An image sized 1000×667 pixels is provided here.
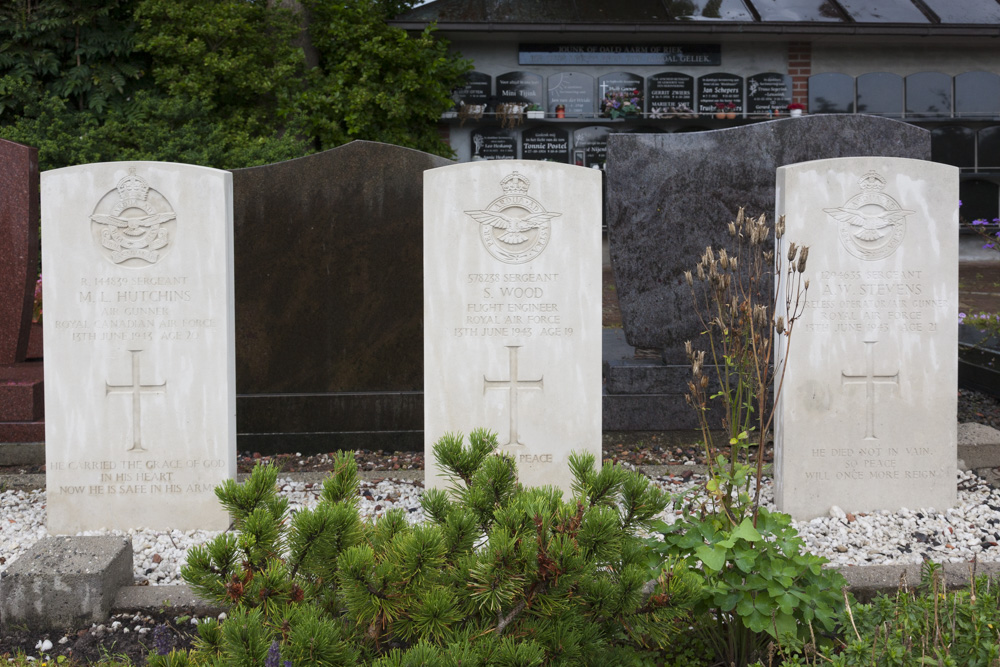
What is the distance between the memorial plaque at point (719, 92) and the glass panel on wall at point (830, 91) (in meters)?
1.08

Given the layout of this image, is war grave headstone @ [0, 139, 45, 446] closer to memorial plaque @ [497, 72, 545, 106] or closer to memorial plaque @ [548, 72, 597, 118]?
memorial plaque @ [497, 72, 545, 106]

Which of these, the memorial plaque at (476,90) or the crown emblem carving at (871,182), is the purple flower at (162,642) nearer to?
the crown emblem carving at (871,182)

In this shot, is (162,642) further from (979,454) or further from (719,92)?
(719,92)

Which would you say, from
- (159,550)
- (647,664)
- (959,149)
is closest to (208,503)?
(159,550)

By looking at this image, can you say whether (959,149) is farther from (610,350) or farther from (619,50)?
(610,350)

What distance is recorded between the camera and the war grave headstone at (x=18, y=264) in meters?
4.93

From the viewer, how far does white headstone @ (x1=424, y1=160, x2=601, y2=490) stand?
13.2ft

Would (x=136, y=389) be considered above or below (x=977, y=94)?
below

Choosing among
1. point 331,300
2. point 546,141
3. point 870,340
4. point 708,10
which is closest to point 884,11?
point 708,10

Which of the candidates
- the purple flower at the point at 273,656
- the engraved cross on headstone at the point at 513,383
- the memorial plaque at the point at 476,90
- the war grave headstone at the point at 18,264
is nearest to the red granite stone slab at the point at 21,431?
the war grave headstone at the point at 18,264

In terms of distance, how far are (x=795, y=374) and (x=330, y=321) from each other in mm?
2729

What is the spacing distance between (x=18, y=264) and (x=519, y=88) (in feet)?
30.3

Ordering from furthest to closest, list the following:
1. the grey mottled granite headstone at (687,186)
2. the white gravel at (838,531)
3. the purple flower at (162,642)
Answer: the grey mottled granite headstone at (687,186)
the white gravel at (838,531)
the purple flower at (162,642)

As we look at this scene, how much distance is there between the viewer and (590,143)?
1334cm
